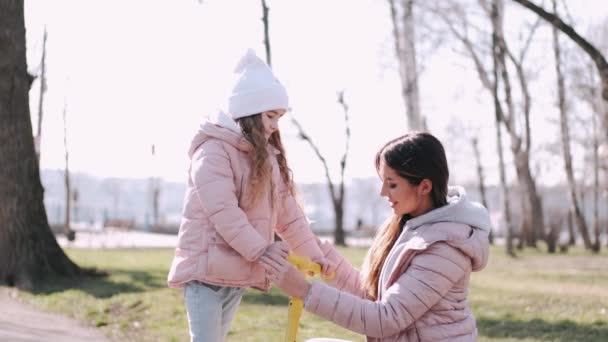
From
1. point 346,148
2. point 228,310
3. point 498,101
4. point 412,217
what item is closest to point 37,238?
point 228,310

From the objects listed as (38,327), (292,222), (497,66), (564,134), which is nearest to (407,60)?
(497,66)

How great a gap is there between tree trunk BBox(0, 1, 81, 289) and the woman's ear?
31.8 ft

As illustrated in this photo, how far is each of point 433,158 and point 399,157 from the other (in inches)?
4.5

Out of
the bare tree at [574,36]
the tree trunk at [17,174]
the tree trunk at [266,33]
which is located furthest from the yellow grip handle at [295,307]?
the tree trunk at [266,33]

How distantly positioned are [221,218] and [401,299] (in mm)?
1021

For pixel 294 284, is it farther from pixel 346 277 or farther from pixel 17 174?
pixel 17 174

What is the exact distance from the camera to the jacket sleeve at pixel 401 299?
9.14 ft

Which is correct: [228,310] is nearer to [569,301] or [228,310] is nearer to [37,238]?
[569,301]

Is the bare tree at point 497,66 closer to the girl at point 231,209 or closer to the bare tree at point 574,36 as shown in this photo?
the bare tree at point 574,36

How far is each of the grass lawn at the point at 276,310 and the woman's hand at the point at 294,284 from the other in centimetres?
451

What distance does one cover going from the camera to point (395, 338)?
2865mm

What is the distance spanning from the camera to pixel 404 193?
9.67ft

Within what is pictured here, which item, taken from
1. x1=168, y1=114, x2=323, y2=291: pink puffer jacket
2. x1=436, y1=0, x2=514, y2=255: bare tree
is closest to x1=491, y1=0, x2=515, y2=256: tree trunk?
x1=436, y1=0, x2=514, y2=255: bare tree

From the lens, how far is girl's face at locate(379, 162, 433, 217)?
293 centimetres
